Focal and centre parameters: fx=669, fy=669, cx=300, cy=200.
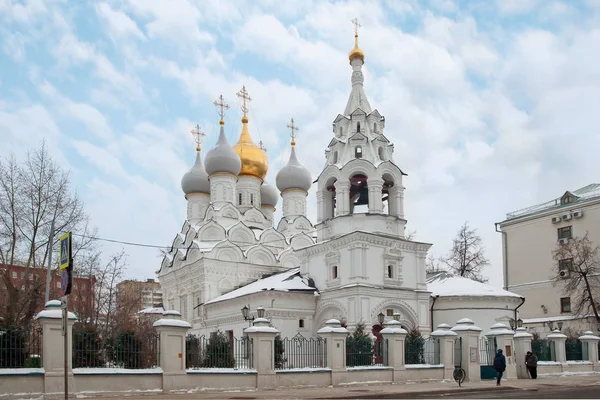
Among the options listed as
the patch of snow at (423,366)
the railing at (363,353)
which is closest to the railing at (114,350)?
the railing at (363,353)

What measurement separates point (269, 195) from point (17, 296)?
95.2 ft

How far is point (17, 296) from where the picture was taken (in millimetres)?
21984

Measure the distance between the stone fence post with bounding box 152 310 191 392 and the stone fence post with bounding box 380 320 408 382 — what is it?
7127 mm

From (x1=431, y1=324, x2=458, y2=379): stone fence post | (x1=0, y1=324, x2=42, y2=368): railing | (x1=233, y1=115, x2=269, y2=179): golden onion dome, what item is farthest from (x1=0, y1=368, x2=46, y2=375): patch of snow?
(x1=233, y1=115, x2=269, y2=179): golden onion dome

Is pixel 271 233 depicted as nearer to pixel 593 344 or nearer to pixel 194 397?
pixel 593 344

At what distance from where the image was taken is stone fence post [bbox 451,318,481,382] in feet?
73.3

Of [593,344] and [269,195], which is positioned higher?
[269,195]

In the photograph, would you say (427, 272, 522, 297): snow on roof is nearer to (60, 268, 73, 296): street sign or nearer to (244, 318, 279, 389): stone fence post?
(244, 318, 279, 389): stone fence post

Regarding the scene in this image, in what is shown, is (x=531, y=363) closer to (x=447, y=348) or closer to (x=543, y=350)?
(x=447, y=348)

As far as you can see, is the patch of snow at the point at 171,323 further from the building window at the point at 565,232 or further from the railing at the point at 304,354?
the building window at the point at 565,232

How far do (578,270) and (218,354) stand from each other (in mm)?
26666

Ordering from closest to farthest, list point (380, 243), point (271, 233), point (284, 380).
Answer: point (284, 380)
point (380, 243)
point (271, 233)

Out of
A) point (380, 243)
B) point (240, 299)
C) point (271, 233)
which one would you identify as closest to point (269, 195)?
point (271, 233)

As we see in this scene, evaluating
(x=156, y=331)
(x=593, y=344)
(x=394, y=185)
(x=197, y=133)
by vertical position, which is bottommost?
(x=593, y=344)
